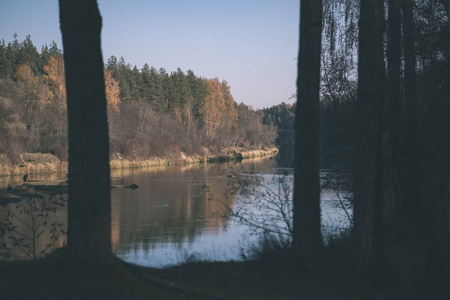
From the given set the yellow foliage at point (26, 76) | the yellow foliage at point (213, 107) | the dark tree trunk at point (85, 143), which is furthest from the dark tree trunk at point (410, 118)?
the yellow foliage at point (213, 107)

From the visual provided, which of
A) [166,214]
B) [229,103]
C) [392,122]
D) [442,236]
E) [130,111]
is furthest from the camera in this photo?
[229,103]

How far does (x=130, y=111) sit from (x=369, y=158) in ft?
172

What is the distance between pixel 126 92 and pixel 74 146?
64485 millimetres

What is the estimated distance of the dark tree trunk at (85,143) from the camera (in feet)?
18.8

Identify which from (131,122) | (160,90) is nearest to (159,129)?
(131,122)

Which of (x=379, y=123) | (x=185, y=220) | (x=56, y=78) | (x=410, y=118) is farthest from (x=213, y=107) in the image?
(x=379, y=123)

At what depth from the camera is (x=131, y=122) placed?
55.9 meters

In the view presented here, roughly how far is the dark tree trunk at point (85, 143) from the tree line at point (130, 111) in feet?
109

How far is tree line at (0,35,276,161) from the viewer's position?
136 ft

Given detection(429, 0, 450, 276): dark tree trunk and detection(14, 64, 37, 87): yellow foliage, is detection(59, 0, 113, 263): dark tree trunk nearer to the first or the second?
detection(429, 0, 450, 276): dark tree trunk

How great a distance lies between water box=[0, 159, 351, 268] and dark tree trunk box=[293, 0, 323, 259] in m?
1.84

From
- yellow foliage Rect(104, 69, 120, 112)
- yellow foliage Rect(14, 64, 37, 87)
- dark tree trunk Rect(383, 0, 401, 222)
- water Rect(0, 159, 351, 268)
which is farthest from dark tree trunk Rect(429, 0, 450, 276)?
yellow foliage Rect(104, 69, 120, 112)

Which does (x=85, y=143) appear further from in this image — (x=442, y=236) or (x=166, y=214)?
(x=166, y=214)

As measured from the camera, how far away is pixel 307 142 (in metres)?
6.93
